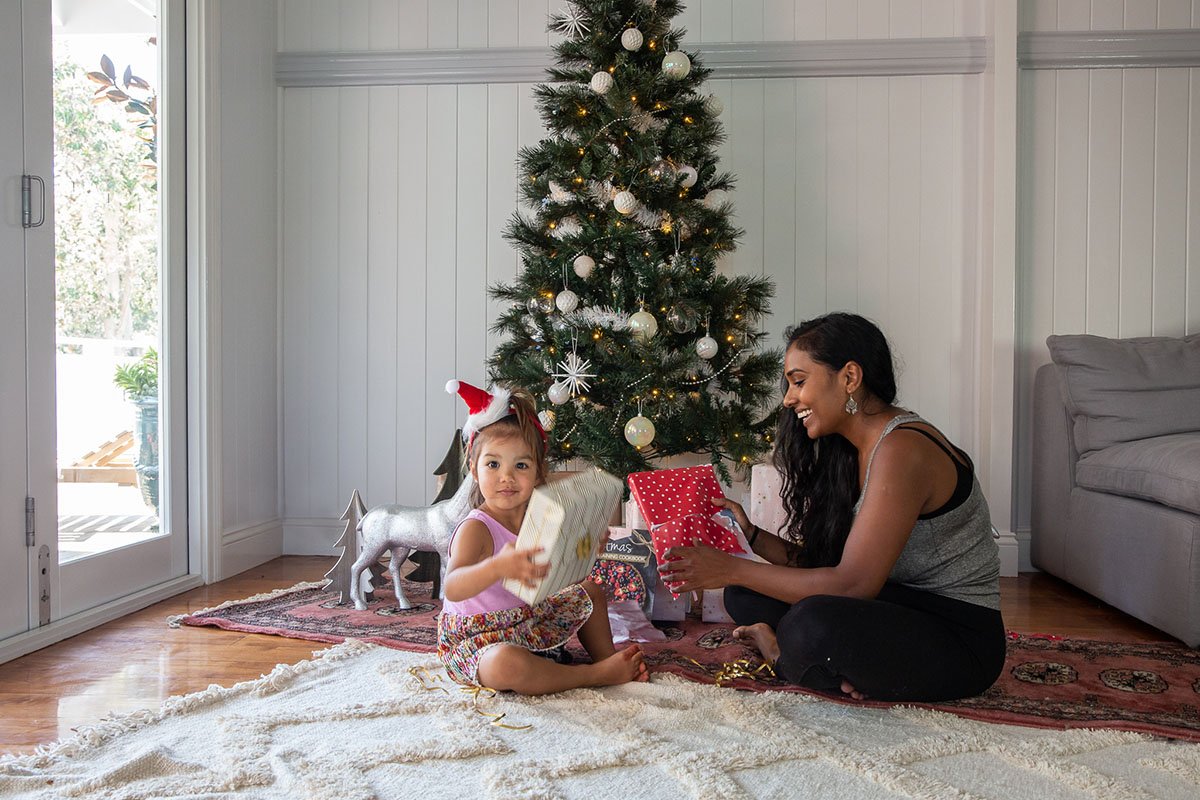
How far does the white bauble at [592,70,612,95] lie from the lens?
122 inches

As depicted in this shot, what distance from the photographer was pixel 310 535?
4.00 meters

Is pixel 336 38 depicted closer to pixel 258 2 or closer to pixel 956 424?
pixel 258 2

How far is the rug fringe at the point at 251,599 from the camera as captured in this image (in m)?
2.79

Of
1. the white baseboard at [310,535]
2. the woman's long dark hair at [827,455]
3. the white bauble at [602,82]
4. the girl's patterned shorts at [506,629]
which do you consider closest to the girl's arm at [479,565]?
the girl's patterned shorts at [506,629]

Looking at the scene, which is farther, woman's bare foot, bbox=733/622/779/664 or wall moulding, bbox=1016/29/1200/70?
wall moulding, bbox=1016/29/1200/70

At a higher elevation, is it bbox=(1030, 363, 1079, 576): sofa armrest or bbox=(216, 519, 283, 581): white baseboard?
bbox=(1030, 363, 1079, 576): sofa armrest

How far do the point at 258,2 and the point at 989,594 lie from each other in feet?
11.4

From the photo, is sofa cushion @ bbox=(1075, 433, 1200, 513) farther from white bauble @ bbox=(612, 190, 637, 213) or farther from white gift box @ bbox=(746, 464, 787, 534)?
white bauble @ bbox=(612, 190, 637, 213)

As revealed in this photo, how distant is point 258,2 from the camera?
3.83 metres

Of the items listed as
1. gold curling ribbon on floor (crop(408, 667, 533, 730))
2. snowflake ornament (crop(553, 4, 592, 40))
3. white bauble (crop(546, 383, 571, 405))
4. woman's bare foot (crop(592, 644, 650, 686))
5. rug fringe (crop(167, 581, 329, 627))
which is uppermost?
snowflake ornament (crop(553, 4, 592, 40))

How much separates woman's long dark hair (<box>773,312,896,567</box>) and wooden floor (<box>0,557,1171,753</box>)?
0.99 meters

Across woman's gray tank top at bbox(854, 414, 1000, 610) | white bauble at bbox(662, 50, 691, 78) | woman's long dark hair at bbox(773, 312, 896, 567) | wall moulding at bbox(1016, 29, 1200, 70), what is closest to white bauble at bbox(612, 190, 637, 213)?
white bauble at bbox(662, 50, 691, 78)

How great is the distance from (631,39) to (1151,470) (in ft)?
6.80

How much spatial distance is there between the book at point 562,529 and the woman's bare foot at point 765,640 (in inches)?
22.8
